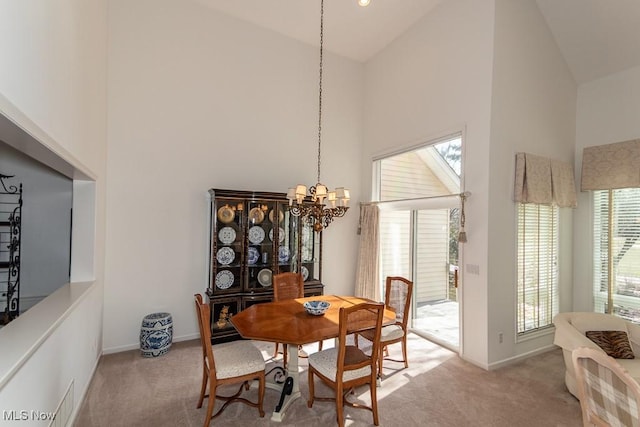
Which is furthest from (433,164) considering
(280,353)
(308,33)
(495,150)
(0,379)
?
(0,379)

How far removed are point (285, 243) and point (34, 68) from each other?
3.39 metres

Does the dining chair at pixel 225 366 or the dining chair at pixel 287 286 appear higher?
the dining chair at pixel 287 286

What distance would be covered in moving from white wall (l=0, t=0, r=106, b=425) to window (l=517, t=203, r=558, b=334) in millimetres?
4715

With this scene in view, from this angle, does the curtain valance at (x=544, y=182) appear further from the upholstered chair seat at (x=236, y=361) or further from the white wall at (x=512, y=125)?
the upholstered chair seat at (x=236, y=361)

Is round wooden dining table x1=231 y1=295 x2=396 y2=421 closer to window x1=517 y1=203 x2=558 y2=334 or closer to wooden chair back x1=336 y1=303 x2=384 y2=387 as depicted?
wooden chair back x1=336 y1=303 x2=384 y2=387

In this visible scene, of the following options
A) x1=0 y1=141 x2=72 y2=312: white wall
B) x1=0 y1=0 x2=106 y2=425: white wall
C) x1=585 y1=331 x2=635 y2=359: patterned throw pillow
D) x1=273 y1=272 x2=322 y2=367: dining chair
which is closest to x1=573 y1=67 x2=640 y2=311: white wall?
x1=585 y1=331 x2=635 y2=359: patterned throw pillow

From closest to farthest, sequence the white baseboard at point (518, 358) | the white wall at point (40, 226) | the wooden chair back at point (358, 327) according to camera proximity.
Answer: the wooden chair back at point (358, 327)
the white baseboard at point (518, 358)
the white wall at point (40, 226)

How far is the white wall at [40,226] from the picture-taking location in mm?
3654

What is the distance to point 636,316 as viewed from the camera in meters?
3.79

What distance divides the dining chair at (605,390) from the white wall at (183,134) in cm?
403

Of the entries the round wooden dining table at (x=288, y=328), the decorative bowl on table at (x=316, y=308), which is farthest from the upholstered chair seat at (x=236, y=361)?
the decorative bowl on table at (x=316, y=308)

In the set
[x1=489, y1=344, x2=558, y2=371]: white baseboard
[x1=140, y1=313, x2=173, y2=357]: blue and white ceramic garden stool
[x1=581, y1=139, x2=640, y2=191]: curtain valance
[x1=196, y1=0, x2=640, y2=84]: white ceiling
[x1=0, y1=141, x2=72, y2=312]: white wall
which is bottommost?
[x1=489, y1=344, x2=558, y2=371]: white baseboard

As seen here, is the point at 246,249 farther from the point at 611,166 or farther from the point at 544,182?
the point at 611,166

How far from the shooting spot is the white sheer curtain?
198 inches
